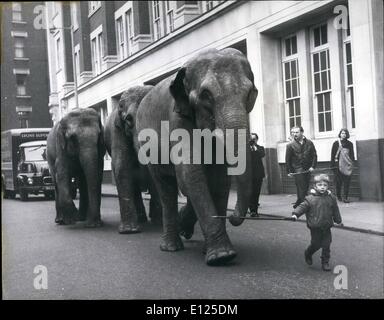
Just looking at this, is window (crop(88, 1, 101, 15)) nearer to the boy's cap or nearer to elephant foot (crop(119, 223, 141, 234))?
elephant foot (crop(119, 223, 141, 234))

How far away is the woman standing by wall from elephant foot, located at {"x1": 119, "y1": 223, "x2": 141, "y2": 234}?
1.58 metres

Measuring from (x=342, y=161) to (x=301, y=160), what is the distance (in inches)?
19.8

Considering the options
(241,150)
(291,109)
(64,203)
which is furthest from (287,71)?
(64,203)

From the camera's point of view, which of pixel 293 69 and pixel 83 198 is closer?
pixel 293 69

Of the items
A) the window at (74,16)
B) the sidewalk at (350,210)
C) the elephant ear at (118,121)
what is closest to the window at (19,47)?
the window at (74,16)

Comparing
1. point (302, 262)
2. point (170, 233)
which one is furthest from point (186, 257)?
point (302, 262)

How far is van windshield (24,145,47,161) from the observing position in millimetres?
5952

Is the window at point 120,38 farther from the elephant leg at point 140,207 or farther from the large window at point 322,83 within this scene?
the large window at point 322,83

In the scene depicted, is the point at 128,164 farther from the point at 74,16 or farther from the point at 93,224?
the point at 74,16

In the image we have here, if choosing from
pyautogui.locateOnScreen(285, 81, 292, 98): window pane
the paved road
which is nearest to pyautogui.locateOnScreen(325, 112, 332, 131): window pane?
pyautogui.locateOnScreen(285, 81, 292, 98): window pane

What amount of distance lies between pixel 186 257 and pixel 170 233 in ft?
0.72

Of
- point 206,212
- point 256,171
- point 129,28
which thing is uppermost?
point 129,28

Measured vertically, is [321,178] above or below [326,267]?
above

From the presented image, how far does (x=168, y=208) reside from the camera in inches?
199
